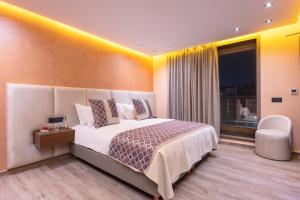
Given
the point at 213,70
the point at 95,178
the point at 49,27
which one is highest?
the point at 49,27

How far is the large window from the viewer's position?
383cm

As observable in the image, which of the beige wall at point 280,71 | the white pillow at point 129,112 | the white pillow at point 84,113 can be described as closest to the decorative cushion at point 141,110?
the white pillow at point 129,112

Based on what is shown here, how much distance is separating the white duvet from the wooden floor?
0.29m

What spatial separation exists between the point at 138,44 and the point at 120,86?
1206 millimetres

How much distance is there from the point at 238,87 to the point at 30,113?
462cm

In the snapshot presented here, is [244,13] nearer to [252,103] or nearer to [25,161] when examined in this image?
[252,103]

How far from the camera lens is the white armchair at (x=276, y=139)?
276 centimetres

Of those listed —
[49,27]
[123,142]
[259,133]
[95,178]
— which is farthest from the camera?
[259,133]

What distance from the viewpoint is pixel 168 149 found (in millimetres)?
1793

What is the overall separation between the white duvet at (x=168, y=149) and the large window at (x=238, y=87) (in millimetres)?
1566

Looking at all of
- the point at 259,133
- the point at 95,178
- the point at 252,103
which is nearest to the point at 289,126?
the point at 259,133

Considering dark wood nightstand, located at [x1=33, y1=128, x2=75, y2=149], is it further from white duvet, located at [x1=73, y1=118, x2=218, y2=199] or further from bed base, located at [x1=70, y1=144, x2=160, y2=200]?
bed base, located at [x1=70, y1=144, x2=160, y2=200]

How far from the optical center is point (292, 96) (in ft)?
10.2

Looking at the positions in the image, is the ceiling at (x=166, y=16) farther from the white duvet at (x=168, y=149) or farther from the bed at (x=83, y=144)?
the white duvet at (x=168, y=149)
